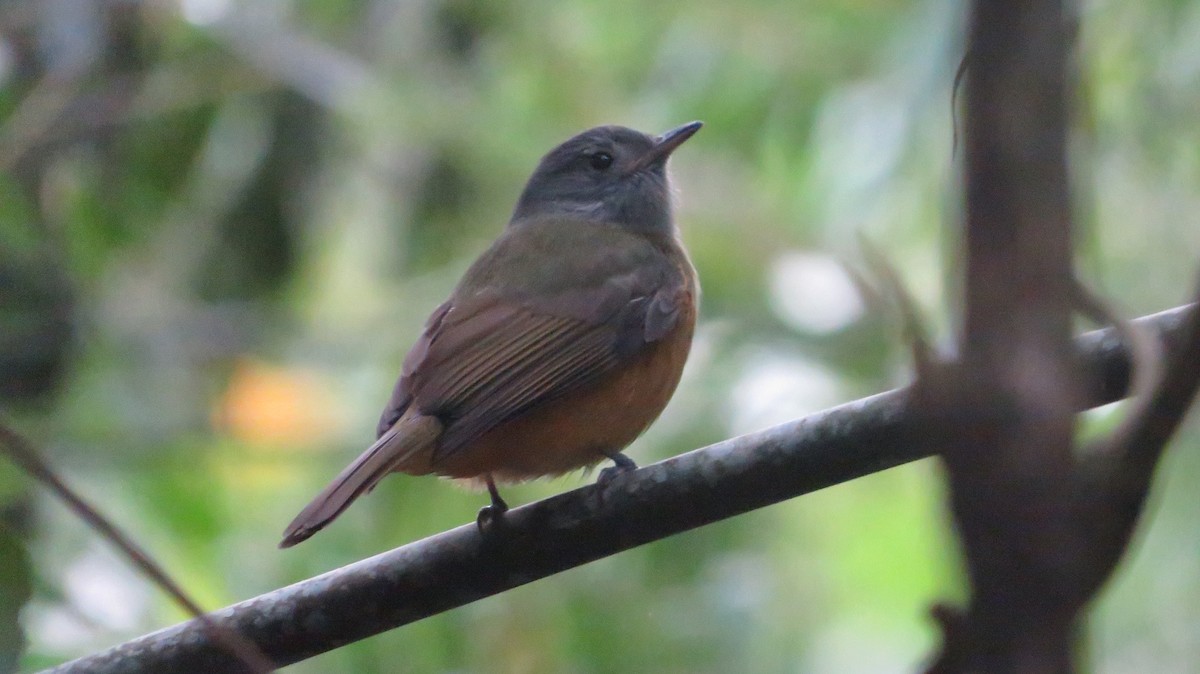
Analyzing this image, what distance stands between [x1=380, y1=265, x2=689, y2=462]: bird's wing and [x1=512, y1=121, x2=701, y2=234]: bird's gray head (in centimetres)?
84

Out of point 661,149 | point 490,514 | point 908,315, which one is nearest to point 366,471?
point 490,514

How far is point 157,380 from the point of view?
746 centimetres

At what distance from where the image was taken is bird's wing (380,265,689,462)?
366 cm

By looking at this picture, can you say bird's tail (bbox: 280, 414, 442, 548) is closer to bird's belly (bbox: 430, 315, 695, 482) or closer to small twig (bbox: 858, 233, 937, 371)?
bird's belly (bbox: 430, 315, 695, 482)

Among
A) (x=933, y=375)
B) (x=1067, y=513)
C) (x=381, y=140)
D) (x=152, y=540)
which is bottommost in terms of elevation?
(x=1067, y=513)

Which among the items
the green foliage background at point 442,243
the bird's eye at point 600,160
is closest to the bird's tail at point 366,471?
the green foliage background at point 442,243

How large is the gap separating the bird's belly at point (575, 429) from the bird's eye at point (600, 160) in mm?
1448

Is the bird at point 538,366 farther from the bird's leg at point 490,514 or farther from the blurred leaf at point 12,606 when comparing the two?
the blurred leaf at point 12,606

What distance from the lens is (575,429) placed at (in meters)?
3.80

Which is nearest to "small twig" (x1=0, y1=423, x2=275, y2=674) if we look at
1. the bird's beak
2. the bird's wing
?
the bird's wing

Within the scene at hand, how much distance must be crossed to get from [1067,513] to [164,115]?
6.02m

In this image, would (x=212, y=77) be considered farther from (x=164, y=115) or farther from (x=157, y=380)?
(x=157, y=380)

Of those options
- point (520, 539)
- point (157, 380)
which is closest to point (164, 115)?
point (157, 380)

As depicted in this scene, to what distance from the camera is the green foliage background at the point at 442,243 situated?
5.29 metres
